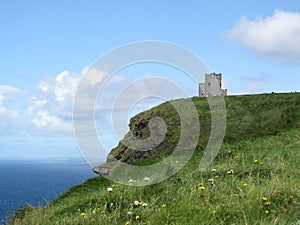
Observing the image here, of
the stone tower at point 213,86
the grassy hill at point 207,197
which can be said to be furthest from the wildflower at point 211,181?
the stone tower at point 213,86

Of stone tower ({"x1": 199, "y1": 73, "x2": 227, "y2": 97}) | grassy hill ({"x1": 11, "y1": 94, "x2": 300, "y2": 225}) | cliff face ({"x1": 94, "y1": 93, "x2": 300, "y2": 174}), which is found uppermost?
stone tower ({"x1": 199, "y1": 73, "x2": 227, "y2": 97})

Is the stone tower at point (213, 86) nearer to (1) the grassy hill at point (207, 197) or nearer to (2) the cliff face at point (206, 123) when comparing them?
(2) the cliff face at point (206, 123)

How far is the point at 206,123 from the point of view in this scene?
2733cm

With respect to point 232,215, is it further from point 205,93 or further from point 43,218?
point 205,93

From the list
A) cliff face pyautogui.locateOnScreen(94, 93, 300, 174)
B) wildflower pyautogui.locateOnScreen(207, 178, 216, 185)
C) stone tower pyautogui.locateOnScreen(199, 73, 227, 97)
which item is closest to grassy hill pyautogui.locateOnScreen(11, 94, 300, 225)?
wildflower pyautogui.locateOnScreen(207, 178, 216, 185)

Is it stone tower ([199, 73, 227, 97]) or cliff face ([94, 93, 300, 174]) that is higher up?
stone tower ([199, 73, 227, 97])

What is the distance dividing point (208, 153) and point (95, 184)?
4.27 meters

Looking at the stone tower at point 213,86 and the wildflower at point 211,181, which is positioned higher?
the stone tower at point 213,86

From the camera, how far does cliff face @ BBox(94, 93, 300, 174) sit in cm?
2158

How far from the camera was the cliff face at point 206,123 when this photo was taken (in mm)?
21578

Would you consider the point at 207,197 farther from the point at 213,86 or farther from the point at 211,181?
the point at 213,86

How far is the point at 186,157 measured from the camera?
1542cm

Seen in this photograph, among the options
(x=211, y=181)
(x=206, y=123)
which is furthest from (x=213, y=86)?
(x=211, y=181)

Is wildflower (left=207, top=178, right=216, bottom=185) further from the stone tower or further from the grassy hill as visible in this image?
the stone tower
